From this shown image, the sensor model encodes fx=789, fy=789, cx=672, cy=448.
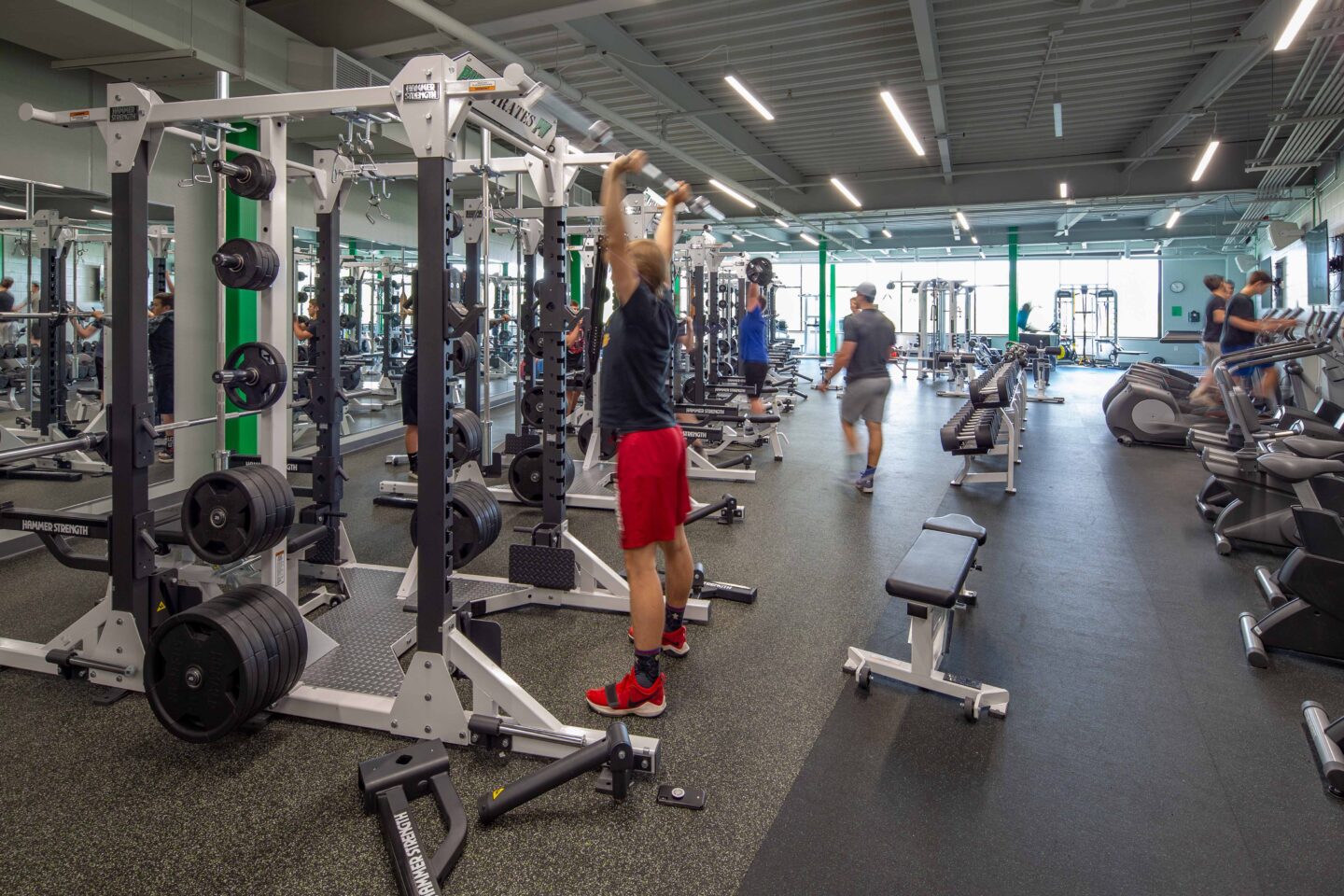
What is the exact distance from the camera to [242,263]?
2.47m

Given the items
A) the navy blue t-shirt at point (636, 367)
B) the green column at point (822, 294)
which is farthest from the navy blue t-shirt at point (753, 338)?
the green column at point (822, 294)

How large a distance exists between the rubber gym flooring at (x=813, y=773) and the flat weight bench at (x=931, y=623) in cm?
6

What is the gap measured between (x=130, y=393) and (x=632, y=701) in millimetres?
1755

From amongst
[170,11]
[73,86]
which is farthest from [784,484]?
[73,86]

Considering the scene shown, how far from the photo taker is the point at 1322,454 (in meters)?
3.26

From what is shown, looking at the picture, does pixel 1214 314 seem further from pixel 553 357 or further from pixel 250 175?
pixel 250 175

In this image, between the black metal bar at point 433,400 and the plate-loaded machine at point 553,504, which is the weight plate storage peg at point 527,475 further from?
the black metal bar at point 433,400

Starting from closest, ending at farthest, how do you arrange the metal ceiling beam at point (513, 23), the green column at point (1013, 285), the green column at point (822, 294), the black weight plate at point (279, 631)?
the black weight plate at point (279, 631)
the metal ceiling beam at point (513, 23)
the green column at point (1013, 285)
the green column at point (822, 294)

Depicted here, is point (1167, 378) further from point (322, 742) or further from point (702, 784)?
point (322, 742)

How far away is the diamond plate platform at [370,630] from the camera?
2494 mm

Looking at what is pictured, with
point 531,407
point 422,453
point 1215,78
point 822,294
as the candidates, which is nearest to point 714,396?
point 531,407

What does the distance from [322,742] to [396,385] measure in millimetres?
7219

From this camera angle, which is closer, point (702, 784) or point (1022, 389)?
point (702, 784)

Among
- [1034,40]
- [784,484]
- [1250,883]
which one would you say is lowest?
[1250,883]
